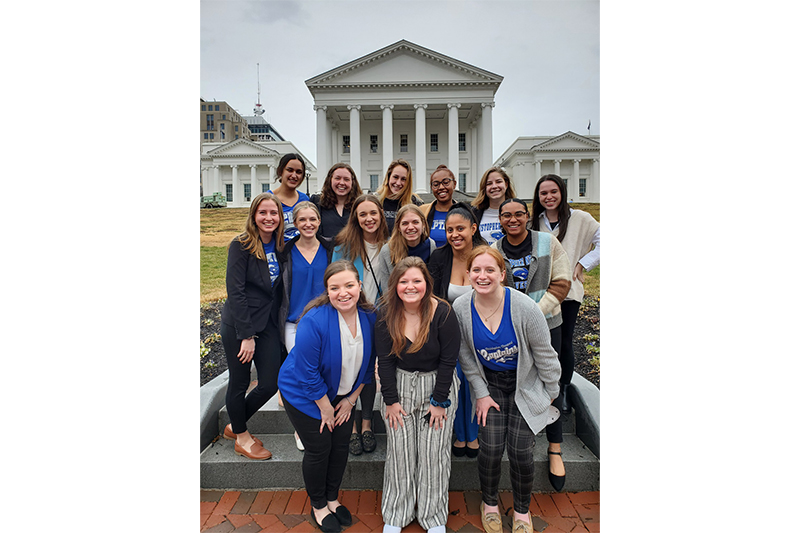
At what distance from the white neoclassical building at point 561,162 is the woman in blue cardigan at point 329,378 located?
5.96 feet

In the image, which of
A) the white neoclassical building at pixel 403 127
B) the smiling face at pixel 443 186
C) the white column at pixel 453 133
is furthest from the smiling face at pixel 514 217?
the white column at pixel 453 133

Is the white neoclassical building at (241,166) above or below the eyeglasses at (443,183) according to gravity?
above

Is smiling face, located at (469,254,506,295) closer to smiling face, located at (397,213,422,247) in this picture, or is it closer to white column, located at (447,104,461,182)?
smiling face, located at (397,213,422,247)

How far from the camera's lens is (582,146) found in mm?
2811

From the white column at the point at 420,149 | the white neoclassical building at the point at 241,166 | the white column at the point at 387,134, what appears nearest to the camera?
the white neoclassical building at the point at 241,166

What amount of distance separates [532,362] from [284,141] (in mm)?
2814

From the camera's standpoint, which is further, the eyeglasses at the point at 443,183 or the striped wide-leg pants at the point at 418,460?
the eyeglasses at the point at 443,183

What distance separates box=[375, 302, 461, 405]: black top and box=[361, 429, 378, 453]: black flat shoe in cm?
59

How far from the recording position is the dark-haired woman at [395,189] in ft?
9.76

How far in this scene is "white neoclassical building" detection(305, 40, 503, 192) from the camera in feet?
57.5

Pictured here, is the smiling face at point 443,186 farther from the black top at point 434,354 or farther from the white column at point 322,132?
the white column at point 322,132

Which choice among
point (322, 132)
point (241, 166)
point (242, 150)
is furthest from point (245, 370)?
point (322, 132)

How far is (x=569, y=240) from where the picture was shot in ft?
8.96
